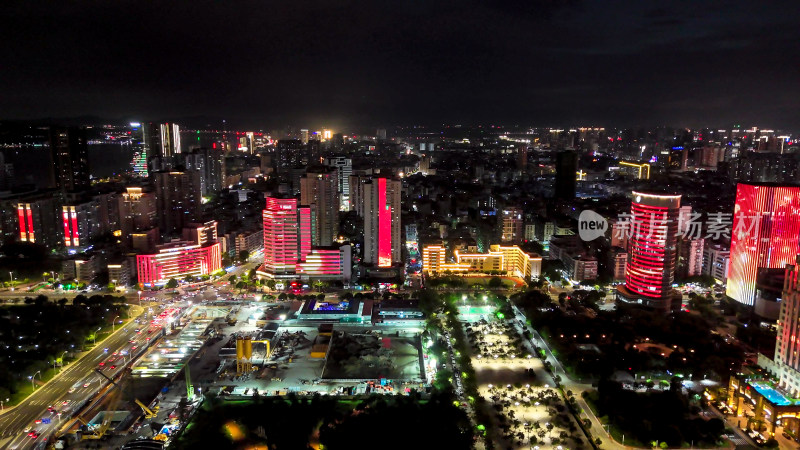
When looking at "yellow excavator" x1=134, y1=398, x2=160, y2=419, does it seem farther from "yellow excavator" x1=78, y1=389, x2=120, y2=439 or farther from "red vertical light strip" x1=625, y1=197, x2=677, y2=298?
"red vertical light strip" x1=625, y1=197, x2=677, y2=298

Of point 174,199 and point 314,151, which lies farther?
point 314,151

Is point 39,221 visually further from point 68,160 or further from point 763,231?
point 763,231

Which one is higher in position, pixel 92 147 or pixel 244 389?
pixel 92 147

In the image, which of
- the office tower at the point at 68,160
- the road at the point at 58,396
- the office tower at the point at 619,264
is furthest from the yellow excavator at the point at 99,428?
the office tower at the point at 68,160

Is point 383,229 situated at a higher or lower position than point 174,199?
lower

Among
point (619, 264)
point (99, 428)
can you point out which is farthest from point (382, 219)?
point (99, 428)

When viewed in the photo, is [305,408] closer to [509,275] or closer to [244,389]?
[244,389]

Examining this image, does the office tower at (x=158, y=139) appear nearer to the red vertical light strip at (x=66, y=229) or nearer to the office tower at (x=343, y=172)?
the office tower at (x=343, y=172)

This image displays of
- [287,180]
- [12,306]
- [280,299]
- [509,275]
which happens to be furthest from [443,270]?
[287,180]

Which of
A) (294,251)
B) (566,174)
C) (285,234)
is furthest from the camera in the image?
(566,174)
